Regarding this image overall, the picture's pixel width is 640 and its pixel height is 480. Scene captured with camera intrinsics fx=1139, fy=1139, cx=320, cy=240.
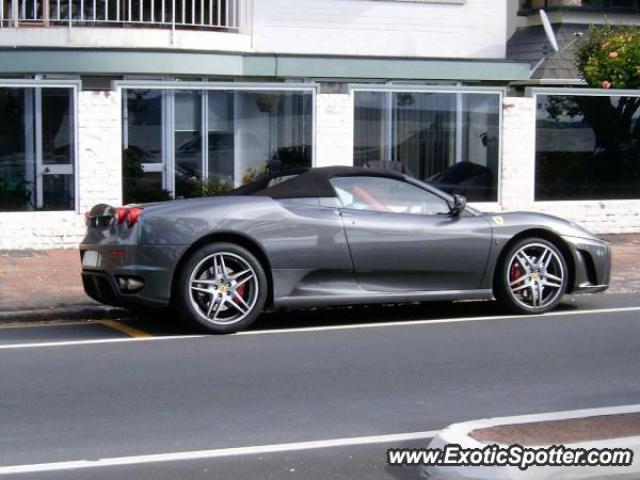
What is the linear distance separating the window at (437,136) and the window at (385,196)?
5901 mm

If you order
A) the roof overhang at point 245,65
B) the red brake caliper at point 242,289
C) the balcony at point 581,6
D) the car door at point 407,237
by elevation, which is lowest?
the red brake caliper at point 242,289

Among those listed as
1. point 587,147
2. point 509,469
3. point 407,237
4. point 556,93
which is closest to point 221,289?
point 407,237

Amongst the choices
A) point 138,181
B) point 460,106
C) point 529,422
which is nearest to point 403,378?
point 529,422

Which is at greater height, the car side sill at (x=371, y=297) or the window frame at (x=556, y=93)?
the window frame at (x=556, y=93)

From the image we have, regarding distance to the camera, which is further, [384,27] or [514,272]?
[384,27]

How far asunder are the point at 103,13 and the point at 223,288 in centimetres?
949

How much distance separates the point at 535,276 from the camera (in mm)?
10477

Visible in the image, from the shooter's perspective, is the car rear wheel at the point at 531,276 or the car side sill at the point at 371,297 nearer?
the car side sill at the point at 371,297

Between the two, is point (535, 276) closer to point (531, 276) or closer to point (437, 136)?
point (531, 276)

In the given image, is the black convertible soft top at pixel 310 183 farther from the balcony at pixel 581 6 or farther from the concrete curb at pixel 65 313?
the balcony at pixel 581 6

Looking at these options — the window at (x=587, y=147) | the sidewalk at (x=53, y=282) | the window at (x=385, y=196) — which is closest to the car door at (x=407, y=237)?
the window at (x=385, y=196)

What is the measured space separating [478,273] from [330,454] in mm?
4354

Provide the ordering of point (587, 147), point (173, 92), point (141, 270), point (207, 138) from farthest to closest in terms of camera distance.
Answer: point (587, 147) < point (207, 138) < point (173, 92) < point (141, 270)

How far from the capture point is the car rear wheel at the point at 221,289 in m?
9.38
